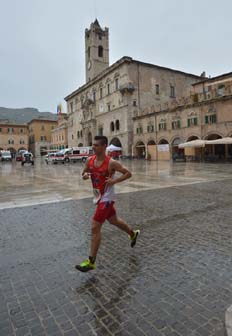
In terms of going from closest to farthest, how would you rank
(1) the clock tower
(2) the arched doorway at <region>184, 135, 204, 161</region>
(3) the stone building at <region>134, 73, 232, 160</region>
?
(3) the stone building at <region>134, 73, 232, 160</region>, (2) the arched doorway at <region>184, 135, 204, 161</region>, (1) the clock tower

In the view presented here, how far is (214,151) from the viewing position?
32.4 metres

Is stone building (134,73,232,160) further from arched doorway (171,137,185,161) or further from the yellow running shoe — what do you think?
the yellow running shoe

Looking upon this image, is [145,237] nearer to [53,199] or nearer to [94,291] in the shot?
[94,291]

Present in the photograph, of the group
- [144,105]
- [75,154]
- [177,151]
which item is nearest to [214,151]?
[177,151]

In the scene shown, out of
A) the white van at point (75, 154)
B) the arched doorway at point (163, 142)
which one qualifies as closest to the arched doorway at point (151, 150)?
the arched doorway at point (163, 142)

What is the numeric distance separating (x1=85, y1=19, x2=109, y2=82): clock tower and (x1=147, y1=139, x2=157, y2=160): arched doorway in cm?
2880

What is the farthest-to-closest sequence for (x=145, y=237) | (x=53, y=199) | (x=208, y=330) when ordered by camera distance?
(x=53, y=199) < (x=145, y=237) < (x=208, y=330)

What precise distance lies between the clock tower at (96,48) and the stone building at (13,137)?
3604 centimetres

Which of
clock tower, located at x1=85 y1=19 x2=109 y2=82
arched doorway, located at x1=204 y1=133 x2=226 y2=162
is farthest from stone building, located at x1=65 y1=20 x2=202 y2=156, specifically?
arched doorway, located at x1=204 y1=133 x2=226 y2=162

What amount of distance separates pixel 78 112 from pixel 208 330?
64729mm

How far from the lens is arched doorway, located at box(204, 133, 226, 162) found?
98.3 feet

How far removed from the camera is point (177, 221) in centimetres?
560

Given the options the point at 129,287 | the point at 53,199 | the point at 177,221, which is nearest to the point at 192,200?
the point at 177,221

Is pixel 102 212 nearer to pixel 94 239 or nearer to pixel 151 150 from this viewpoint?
pixel 94 239
